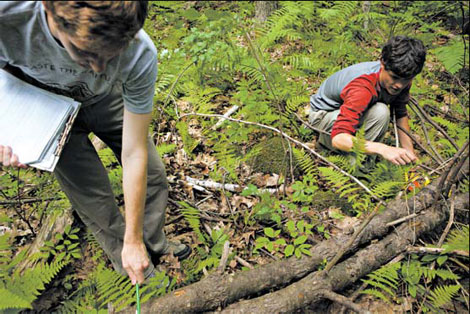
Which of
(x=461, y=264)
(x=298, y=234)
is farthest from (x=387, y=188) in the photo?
(x=298, y=234)

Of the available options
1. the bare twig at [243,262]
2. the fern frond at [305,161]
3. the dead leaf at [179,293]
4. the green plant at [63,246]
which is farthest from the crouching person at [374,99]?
the green plant at [63,246]

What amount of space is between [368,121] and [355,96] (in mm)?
348

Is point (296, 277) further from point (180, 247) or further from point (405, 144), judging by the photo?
point (405, 144)

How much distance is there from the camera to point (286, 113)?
12.6ft

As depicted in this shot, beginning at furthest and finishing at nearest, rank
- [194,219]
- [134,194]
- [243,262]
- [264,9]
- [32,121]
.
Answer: [264,9]
[194,219]
[243,262]
[134,194]
[32,121]

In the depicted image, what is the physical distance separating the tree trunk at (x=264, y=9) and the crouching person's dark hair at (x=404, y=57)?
3.24m

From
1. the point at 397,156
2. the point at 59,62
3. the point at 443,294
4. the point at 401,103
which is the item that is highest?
the point at 59,62

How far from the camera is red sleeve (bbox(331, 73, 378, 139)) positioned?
116 inches

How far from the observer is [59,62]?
148cm

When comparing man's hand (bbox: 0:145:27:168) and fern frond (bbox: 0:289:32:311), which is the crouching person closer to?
man's hand (bbox: 0:145:27:168)

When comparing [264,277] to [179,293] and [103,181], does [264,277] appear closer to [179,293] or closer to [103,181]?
[179,293]

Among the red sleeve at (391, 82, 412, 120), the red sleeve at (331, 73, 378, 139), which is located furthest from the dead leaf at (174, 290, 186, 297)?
the red sleeve at (391, 82, 412, 120)

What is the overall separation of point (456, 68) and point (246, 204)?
9.81 ft

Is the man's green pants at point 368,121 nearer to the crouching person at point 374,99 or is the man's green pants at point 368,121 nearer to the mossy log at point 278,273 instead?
the crouching person at point 374,99
